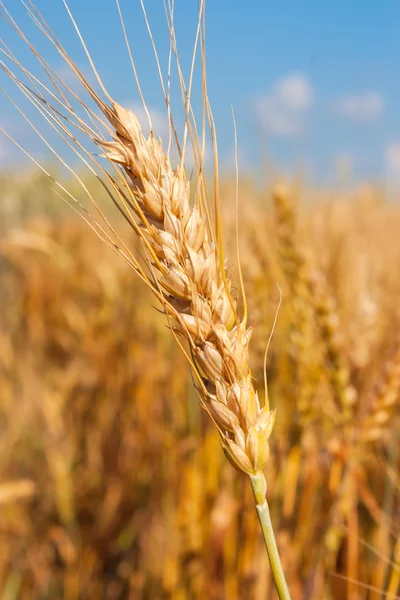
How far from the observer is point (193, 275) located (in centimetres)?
39

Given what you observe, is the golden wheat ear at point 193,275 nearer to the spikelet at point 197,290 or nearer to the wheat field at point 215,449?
the spikelet at point 197,290

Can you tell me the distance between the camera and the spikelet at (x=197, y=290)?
0.38 metres

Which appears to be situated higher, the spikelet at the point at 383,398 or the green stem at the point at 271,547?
the spikelet at the point at 383,398

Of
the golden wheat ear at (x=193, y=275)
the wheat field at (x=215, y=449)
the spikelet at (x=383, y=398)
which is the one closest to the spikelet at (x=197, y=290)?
the golden wheat ear at (x=193, y=275)

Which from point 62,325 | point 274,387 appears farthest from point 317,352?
point 62,325

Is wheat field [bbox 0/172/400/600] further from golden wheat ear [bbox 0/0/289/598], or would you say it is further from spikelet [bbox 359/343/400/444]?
golden wheat ear [bbox 0/0/289/598]

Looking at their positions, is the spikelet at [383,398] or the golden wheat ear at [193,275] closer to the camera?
the golden wheat ear at [193,275]

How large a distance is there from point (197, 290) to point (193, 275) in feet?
0.04

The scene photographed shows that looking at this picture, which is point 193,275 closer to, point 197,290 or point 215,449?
point 197,290

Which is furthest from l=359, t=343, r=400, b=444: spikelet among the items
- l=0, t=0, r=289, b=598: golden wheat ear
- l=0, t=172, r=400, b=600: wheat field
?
l=0, t=0, r=289, b=598: golden wheat ear

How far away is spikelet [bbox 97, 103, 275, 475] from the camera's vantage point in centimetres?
38

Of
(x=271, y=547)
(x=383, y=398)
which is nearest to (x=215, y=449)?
(x=383, y=398)

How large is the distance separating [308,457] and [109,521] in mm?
755

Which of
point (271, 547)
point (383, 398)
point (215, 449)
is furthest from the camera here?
point (215, 449)
